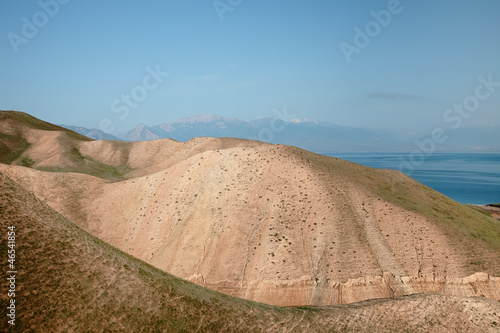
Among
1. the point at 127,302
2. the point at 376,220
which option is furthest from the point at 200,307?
the point at 376,220

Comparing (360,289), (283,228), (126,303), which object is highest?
(283,228)

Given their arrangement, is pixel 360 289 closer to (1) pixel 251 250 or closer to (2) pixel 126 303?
(1) pixel 251 250

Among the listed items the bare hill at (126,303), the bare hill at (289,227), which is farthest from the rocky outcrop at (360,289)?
the bare hill at (126,303)

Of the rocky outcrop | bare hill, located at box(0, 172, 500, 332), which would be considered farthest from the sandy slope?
bare hill, located at box(0, 172, 500, 332)

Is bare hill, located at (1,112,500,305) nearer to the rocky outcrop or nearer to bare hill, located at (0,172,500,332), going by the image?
the rocky outcrop

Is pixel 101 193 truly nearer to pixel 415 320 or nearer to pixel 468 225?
pixel 415 320

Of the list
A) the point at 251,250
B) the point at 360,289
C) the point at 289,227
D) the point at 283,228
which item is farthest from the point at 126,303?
the point at 289,227
